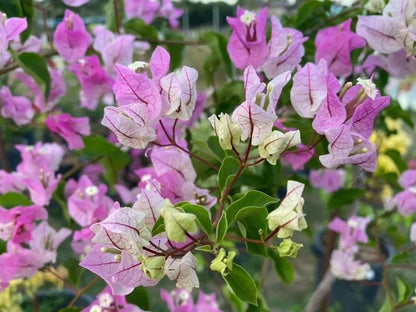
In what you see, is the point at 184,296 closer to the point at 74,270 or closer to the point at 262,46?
the point at 74,270

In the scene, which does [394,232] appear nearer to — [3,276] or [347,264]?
[347,264]

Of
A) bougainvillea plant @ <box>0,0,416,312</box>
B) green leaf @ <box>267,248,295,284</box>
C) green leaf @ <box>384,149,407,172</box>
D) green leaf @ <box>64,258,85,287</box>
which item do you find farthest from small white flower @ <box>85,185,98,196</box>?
green leaf @ <box>384,149,407,172</box>

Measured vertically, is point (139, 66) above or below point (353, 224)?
above

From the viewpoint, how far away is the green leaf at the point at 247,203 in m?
0.38

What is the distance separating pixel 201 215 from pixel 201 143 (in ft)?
0.50

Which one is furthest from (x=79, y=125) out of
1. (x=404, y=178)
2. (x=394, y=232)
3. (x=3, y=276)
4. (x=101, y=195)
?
(x=394, y=232)

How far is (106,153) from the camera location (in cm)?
71

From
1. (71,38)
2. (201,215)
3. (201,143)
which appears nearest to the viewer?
(201,215)

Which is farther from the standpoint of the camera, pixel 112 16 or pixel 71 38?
pixel 112 16

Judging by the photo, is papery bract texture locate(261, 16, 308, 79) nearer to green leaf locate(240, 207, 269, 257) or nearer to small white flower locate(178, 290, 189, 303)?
green leaf locate(240, 207, 269, 257)

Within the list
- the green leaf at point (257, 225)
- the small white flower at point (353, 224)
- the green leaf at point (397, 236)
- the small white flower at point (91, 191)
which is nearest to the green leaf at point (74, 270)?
the small white flower at point (91, 191)

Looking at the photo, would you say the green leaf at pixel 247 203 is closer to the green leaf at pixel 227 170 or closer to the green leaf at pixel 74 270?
the green leaf at pixel 227 170

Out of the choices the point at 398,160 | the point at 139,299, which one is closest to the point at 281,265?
the point at 139,299

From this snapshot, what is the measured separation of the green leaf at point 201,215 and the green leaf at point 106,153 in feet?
1.19
